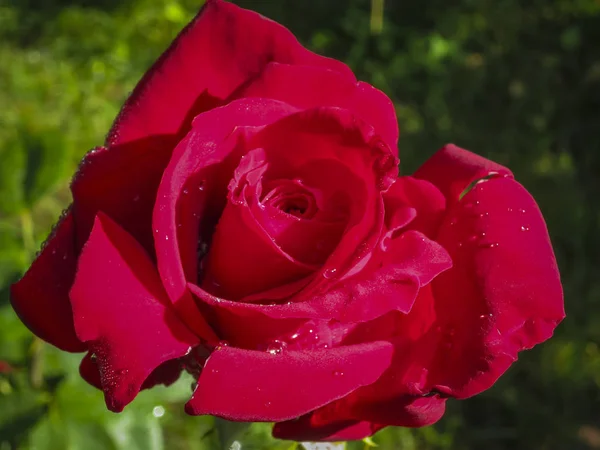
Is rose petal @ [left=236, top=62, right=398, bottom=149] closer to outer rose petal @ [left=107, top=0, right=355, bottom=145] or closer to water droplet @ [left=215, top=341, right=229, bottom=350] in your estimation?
outer rose petal @ [left=107, top=0, right=355, bottom=145]

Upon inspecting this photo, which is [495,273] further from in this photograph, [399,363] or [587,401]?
[587,401]

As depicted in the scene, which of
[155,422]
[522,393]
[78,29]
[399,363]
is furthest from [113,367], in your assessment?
[78,29]

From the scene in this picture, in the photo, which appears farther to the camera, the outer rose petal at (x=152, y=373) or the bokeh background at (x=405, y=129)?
the bokeh background at (x=405, y=129)

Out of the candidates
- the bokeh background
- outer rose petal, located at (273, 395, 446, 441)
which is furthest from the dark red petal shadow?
the bokeh background

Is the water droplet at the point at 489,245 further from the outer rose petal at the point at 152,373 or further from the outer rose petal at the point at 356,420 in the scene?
the outer rose petal at the point at 152,373

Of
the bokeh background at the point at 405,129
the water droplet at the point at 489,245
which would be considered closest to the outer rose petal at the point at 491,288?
the water droplet at the point at 489,245

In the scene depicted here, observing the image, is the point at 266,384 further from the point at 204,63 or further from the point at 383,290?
the point at 204,63
